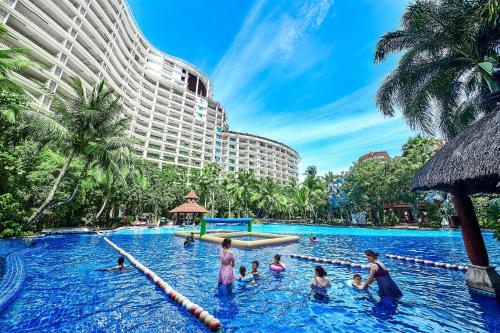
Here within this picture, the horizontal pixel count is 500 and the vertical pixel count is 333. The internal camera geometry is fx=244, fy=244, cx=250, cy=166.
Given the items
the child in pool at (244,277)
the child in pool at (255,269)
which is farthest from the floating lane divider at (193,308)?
the child in pool at (255,269)

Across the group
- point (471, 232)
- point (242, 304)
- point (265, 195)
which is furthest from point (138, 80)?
point (471, 232)

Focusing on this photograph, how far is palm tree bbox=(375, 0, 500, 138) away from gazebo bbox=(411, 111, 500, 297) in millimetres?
3924

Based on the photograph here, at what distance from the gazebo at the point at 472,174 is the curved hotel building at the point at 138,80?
18.2 m

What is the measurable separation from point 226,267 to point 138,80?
71.1 m

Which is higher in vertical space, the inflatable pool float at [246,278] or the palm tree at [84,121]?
the palm tree at [84,121]

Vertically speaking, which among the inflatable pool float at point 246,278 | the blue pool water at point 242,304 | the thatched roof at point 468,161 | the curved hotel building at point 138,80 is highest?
the curved hotel building at point 138,80

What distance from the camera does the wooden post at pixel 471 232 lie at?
694cm

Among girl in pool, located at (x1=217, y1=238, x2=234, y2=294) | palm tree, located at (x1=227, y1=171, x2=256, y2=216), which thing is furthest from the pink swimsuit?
palm tree, located at (x1=227, y1=171, x2=256, y2=216)

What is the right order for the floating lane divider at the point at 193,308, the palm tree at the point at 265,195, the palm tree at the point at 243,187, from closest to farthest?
the floating lane divider at the point at 193,308, the palm tree at the point at 243,187, the palm tree at the point at 265,195

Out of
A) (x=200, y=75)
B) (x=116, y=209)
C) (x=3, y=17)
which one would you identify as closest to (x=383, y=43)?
(x=116, y=209)

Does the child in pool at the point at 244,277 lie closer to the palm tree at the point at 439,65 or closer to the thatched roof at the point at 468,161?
the thatched roof at the point at 468,161

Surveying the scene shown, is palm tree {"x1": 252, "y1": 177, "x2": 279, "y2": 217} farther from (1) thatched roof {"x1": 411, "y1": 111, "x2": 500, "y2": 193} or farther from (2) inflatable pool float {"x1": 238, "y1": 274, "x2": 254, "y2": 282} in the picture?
(1) thatched roof {"x1": 411, "y1": 111, "x2": 500, "y2": 193}

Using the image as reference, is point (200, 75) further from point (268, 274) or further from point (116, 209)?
point (268, 274)

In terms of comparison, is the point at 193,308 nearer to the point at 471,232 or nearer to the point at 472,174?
the point at 472,174
